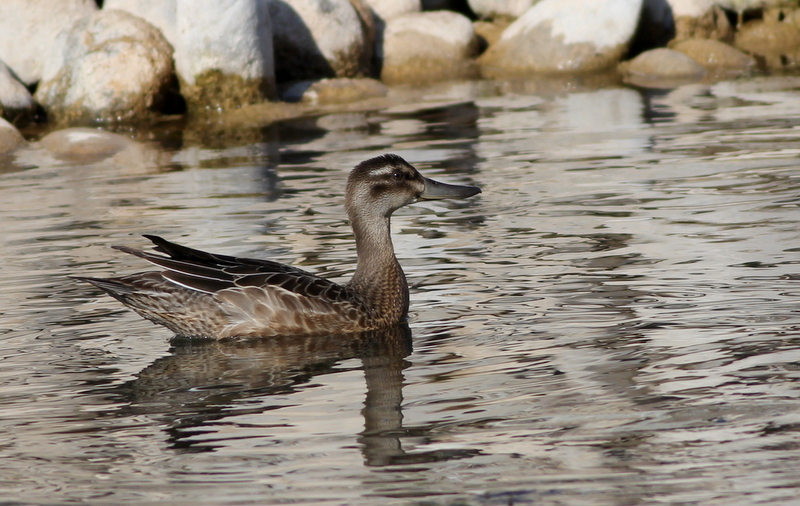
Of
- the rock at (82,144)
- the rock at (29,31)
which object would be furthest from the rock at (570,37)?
the rock at (82,144)

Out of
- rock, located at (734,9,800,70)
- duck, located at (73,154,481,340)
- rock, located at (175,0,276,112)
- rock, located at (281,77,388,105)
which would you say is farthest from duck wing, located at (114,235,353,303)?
rock, located at (734,9,800,70)

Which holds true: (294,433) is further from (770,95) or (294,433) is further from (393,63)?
(393,63)

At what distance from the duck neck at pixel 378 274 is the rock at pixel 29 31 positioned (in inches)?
471

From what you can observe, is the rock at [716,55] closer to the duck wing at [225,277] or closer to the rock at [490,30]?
the rock at [490,30]

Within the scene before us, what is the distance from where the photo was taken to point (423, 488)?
444 cm

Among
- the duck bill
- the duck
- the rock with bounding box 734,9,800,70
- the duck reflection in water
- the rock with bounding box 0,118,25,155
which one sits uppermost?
the rock with bounding box 734,9,800,70

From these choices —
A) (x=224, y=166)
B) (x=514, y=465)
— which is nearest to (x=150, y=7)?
(x=224, y=166)

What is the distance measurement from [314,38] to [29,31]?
14.5 ft

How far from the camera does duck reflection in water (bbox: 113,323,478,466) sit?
5.09 m

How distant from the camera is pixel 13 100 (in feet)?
54.6

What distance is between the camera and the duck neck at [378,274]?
23.0 feet

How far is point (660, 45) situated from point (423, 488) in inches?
673

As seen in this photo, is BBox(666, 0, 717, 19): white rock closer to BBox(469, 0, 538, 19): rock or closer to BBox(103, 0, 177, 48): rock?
BBox(469, 0, 538, 19): rock

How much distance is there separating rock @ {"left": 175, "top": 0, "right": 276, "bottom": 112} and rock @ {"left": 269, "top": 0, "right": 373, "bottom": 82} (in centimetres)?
125
